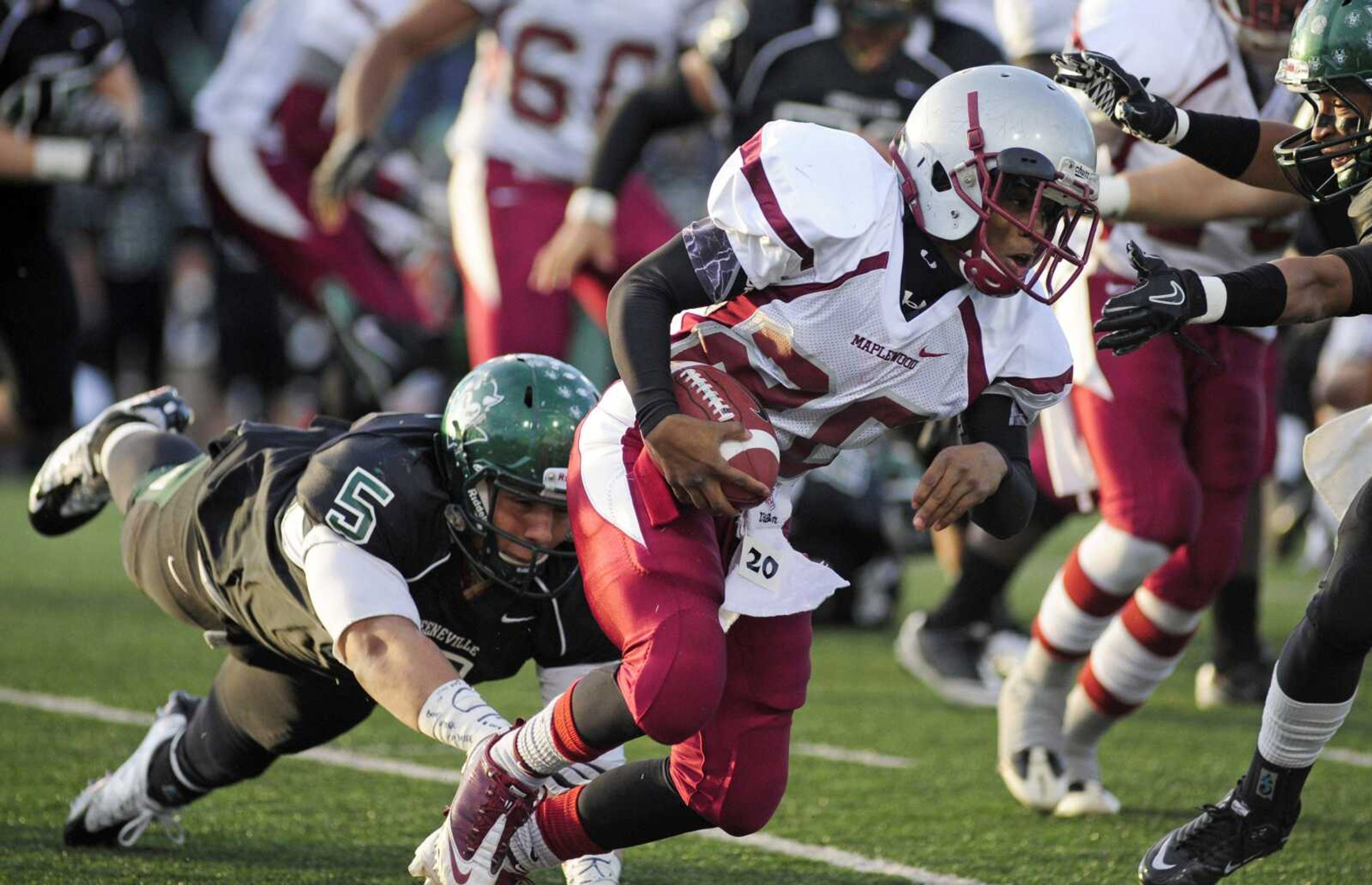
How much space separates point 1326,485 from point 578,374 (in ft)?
4.08

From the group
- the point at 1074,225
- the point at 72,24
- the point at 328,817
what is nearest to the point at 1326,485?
the point at 1074,225

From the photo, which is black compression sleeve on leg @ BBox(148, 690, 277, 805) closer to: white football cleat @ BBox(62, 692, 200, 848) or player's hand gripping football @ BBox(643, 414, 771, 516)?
white football cleat @ BBox(62, 692, 200, 848)

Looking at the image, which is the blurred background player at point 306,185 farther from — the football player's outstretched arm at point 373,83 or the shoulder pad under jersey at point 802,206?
the shoulder pad under jersey at point 802,206

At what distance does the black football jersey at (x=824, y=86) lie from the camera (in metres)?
5.17

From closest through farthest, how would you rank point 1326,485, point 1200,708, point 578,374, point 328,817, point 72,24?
1. point 1326,485
2. point 578,374
3. point 328,817
4. point 1200,708
5. point 72,24

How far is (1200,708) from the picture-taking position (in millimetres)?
5102

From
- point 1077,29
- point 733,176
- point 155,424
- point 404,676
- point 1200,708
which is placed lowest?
point 1200,708

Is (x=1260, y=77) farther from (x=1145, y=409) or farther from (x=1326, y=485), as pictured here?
(x=1326, y=485)

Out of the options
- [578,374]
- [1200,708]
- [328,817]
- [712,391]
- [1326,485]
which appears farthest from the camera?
[1200,708]

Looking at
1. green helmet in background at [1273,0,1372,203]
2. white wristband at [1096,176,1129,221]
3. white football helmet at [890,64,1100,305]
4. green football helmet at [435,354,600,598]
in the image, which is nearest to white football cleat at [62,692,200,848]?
green football helmet at [435,354,600,598]

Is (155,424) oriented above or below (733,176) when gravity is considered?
below

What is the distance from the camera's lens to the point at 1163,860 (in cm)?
290

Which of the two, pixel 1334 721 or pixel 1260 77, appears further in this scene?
pixel 1260 77

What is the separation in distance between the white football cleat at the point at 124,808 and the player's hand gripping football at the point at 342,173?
318 cm
